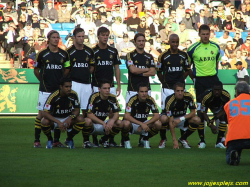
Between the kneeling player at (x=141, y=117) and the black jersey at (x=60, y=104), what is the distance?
1.15 metres

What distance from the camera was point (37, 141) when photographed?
10.8 metres

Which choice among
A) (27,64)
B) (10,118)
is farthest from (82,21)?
(10,118)

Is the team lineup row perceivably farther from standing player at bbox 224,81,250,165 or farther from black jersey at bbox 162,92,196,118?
standing player at bbox 224,81,250,165

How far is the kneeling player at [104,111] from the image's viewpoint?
10.6m

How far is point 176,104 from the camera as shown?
11055 mm

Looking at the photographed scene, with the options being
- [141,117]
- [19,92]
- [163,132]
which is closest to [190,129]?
[163,132]

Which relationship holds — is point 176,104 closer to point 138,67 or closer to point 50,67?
point 138,67

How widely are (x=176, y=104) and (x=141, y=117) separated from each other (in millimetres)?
829

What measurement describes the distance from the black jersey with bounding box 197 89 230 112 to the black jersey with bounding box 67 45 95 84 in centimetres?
264

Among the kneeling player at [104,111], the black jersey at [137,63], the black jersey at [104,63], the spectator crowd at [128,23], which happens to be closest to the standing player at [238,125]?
the kneeling player at [104,111]

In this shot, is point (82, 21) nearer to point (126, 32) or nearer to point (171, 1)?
point (126, 32)

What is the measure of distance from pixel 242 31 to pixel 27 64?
12775mm

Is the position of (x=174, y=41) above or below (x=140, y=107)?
above

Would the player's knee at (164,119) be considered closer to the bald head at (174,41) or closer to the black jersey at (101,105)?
the black jersey at (101,105)
